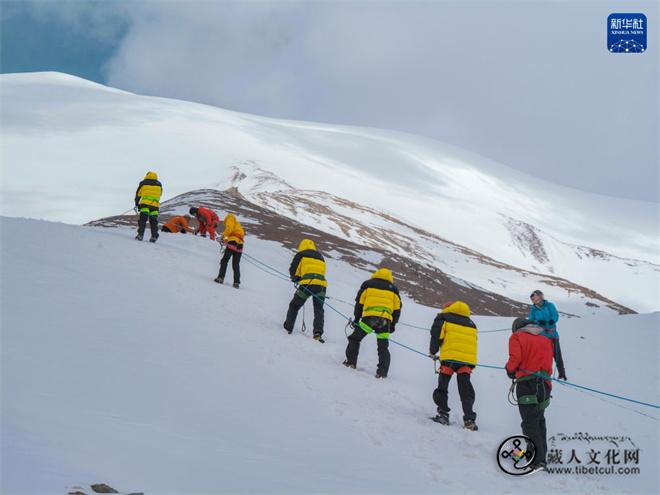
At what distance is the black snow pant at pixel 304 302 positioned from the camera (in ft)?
45.4

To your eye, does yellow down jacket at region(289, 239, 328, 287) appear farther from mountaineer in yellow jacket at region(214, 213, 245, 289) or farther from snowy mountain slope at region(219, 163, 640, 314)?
snowy mountain slope at region(219, 163, 640, 314)

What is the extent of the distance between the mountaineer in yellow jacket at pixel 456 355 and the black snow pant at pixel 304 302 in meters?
4.04

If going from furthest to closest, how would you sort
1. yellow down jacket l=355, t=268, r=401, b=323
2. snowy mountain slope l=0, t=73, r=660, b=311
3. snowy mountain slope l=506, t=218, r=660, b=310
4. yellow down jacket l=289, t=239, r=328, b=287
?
snowy mountain slope l=506, t=218, r=660, b=310 < snowy mountain slope l=0, t=73, r=660, b=311 < yellow down jacket l=289, t=239, r=328, b=287 < yellow down jacket l=355, t=268, r=401, b=323

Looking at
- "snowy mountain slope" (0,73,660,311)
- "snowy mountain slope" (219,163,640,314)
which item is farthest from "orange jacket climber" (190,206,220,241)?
"snowy mountain slope" (0,73,660,311)

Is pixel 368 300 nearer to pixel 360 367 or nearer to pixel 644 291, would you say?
pixel 360 367

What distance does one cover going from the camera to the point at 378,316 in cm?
1192

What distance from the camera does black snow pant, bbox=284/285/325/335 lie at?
1385 cm

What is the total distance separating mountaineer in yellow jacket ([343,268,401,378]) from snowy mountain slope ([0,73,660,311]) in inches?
2352

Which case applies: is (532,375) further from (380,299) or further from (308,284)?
(308,284)

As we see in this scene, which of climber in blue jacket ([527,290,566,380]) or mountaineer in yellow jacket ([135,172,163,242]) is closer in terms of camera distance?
climber in blue jacket ([527,290,566,380])

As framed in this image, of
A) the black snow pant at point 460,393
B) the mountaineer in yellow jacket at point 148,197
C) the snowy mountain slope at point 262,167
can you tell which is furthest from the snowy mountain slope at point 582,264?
the black snow pant at point 460,393

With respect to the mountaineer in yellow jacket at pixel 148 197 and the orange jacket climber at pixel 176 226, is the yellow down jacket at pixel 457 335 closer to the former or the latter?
the mountaineer in yellow jacket at pixel 148 197
